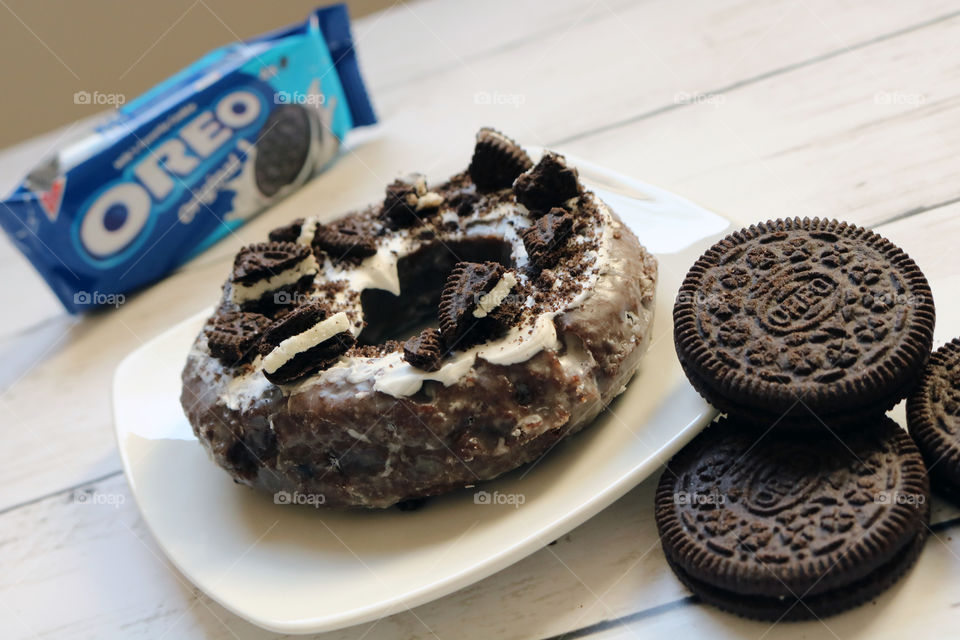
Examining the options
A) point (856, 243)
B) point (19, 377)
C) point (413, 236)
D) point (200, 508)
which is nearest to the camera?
point (856, 243)

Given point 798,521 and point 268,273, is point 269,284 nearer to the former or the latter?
point 268,273

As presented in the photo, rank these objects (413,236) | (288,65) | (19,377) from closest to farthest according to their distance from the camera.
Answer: (413,236)
(19,377)
(288,65)

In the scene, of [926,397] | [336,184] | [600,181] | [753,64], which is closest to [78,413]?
[336,184]

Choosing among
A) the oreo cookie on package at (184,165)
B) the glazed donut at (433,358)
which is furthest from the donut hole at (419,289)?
the oreo cookie on package at (184,165)

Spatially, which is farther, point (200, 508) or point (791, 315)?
point (200, 508)

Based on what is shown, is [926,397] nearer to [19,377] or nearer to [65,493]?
[65,493]

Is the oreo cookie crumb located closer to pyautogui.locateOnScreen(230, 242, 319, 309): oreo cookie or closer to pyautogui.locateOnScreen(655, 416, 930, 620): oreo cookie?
pyautogui.locateOnScreen(230, 242, 319, 309): oreo cookie

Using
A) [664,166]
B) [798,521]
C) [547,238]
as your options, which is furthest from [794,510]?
[664,166]
